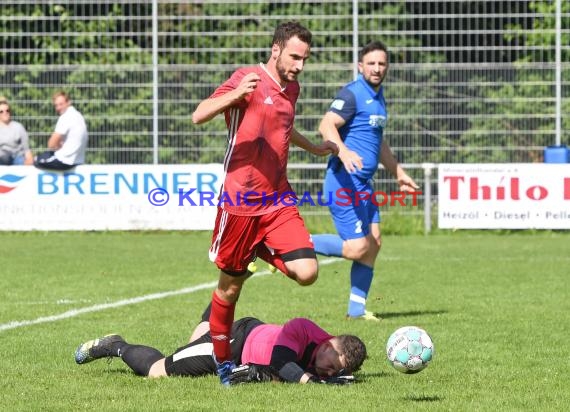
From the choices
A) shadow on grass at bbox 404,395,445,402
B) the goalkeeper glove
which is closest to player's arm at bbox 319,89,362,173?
the goalkeeper glove

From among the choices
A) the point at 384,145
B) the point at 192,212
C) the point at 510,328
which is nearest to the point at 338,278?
the point at 384,145

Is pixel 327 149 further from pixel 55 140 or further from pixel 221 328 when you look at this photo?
pixel 55 140

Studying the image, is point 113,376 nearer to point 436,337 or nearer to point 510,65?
point 436,337

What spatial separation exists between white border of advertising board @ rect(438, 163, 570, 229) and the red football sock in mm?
12928

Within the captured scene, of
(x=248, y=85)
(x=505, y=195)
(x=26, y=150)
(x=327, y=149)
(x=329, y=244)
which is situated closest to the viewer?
(x=248, y=85)

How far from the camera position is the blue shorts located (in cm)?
1089

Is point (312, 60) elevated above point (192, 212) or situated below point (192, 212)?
above

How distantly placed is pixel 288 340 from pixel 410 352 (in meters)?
0.73

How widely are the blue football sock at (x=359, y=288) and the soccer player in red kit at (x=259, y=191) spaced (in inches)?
124

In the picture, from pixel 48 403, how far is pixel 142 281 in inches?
280

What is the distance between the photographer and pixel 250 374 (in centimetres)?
741

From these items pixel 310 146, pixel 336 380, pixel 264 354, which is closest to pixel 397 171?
pixel 310 146

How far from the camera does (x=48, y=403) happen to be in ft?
22.4

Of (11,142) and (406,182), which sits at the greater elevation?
(11,142)
